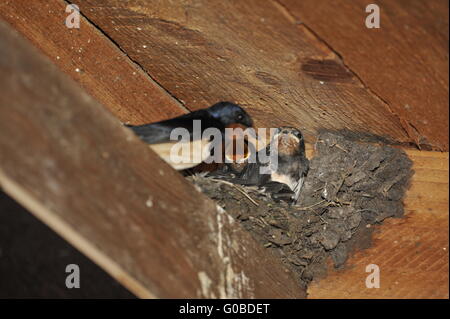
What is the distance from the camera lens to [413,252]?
1929mm

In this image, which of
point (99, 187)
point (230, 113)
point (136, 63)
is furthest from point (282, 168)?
point (99, 187)

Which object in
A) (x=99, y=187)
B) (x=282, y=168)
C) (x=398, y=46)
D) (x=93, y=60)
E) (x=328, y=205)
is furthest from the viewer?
(x=282, y=168)

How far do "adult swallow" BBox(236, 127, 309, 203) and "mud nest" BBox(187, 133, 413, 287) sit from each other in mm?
97

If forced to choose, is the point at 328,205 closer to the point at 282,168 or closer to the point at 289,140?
the point at 289,140

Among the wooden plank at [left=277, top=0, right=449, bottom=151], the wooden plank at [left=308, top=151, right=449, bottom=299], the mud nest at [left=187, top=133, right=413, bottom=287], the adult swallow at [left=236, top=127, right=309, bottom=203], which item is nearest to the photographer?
the wooden plank at [left=277, top=0, right=449, bottom=151]

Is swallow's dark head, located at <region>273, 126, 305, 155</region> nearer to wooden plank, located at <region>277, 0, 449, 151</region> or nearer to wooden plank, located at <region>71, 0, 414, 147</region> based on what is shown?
wooden plank, located at <region>71, 0, 414, 147</region>

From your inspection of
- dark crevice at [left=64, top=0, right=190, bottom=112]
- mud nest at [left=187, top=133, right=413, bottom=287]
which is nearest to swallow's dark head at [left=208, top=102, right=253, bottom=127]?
dark crevice at [left=64, top=0, right=190, bottom=112]

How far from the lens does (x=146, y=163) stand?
1.57 meters

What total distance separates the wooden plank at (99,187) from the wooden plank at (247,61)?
46 centimetres

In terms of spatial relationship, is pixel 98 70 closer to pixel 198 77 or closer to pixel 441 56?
pixel 198 77

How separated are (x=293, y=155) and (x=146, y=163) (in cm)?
144

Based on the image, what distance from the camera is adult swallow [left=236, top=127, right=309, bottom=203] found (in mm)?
2652

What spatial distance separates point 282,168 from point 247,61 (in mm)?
1250
